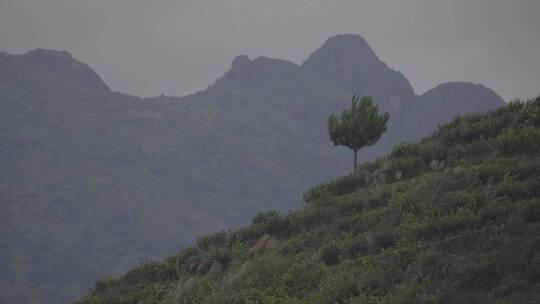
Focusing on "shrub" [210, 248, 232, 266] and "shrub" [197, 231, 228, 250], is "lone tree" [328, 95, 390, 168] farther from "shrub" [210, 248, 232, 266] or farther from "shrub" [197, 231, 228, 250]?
"shrub" [210, 248, 232, 266]

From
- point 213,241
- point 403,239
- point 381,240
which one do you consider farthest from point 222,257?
point 403,239

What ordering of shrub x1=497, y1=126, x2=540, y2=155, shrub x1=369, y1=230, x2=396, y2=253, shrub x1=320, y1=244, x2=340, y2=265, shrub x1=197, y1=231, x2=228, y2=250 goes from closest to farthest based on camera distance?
1. shrub x1=369, y1=230, x2=396, y2=253
2. shrub x1=320, y1=244, x2=340, y2=265
3. shrub x1=497, y1=126, x2=540, y2=155
4. shrub x1=197, y1=231, x2=228, y2=250

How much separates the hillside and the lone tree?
3007 mm

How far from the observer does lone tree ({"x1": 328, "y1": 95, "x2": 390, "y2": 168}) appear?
27.1 metres

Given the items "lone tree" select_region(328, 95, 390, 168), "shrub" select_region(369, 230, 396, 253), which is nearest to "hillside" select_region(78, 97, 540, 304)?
"shrub" select_region(369, 230, 396, 253)

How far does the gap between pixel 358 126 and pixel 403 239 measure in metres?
13.4

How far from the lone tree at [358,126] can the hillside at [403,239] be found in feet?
9.87

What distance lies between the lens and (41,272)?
132 meters

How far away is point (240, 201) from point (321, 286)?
613 feet

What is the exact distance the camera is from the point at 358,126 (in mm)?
27031

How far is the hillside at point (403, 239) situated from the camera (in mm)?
11570

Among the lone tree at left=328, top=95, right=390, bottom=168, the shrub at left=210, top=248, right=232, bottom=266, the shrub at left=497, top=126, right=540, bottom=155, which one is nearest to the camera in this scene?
the shrub at left=497, top=126, right=540, bottom=155

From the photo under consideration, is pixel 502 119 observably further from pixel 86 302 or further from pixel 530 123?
pixel 86 302

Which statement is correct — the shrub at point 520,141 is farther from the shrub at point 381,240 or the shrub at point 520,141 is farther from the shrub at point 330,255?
the shrub at point 330,255
